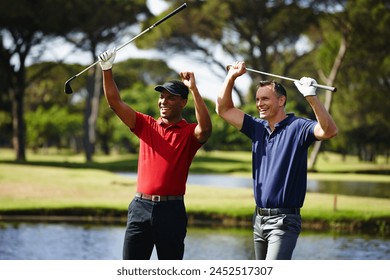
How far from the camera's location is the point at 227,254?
574 inches

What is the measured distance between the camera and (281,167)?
6.08 meters

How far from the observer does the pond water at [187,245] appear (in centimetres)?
1442

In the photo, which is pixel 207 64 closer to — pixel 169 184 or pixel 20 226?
pixel 20 226

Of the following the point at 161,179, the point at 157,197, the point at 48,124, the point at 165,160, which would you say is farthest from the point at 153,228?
the point at 48,124

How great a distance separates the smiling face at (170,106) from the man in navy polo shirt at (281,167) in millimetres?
519

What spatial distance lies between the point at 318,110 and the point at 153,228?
1.50 metres

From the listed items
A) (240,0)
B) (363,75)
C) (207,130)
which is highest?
(240,0)

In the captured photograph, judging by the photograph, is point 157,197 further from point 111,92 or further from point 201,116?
point 111,92

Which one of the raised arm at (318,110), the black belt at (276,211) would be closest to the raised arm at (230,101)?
the raised arm at (318,110)

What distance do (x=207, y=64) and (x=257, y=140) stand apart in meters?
47.3

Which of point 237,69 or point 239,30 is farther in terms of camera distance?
point 239,30

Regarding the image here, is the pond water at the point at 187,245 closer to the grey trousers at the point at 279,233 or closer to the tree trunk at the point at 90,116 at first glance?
the grey trousers at the point at 279,233

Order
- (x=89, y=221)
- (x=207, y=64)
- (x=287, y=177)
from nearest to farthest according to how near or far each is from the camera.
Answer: (x=287, y=177) < (x=89, y=221) < (x=207, y=64)
